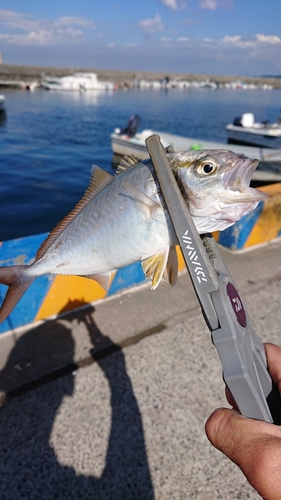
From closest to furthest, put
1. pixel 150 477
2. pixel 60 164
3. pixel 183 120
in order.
→ pixel 150 477 < pixel 60 164 < pixel 183 120

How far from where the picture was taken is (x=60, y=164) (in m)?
15.7

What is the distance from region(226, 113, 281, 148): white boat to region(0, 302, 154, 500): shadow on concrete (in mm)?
15825

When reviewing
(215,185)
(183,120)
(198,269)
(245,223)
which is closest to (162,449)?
(198,269)

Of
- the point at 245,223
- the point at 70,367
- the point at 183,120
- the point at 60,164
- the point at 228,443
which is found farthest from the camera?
the point at 183,120

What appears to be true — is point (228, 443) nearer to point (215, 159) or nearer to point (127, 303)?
point (215, 159)

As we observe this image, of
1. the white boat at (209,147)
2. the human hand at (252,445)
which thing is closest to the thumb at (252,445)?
the human hand at (252,445)

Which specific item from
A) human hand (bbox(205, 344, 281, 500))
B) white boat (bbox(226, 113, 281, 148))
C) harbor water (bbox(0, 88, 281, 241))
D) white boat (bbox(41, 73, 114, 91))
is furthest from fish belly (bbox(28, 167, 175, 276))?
white boat (bbox(41, 73, 114, 91))

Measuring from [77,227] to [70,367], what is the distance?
234 centimetres

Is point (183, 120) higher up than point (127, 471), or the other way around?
point (183, 120)

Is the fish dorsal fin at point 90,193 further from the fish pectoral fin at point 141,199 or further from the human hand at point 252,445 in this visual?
the human hand at point 252,445

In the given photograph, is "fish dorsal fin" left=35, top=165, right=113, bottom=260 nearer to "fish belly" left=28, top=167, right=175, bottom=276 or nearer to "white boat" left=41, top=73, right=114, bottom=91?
"fish belly" left=28, top=167, right=175, bottom=276

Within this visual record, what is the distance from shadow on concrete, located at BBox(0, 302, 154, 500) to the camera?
101 inches

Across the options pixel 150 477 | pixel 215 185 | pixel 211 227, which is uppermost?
pixel 215 185

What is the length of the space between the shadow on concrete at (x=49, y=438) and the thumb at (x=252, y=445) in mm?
1564
